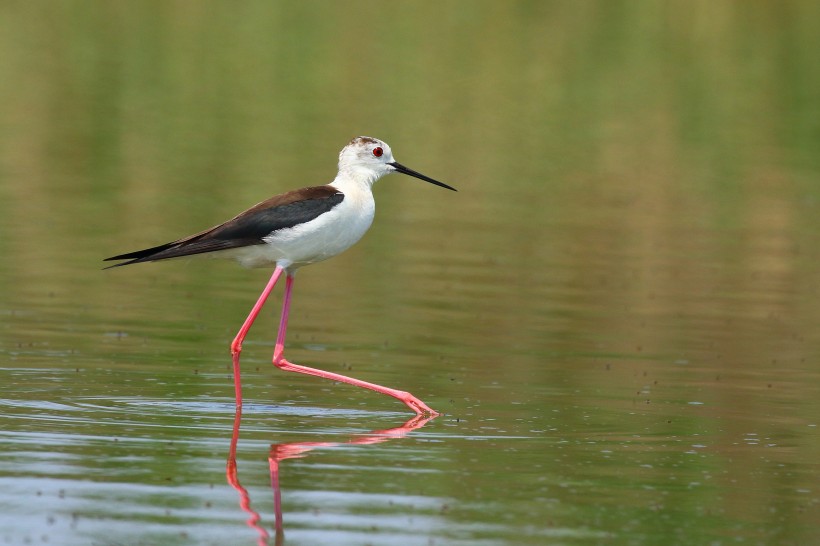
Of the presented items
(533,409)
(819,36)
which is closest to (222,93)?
(819,36)

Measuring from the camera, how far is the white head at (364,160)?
10.9 metres

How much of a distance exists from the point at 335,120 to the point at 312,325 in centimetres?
1445

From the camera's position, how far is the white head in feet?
35.8

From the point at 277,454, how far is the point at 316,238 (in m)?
2.05

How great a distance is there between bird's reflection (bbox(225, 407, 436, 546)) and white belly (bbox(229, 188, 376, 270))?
3.48 ft

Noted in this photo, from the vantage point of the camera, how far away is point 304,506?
7527mm

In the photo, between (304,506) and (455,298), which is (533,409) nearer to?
(304,506)

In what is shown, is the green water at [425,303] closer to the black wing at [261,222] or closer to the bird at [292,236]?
the bird at [292,236]

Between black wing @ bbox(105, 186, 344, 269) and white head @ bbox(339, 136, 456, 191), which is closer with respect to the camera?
black wing @ bbox(105, 186, 344, 269)

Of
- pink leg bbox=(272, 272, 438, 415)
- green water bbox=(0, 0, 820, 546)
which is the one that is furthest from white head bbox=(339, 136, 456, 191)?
green water bbox=(0, 0, 820, 546)

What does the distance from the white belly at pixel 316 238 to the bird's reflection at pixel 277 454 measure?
106 cm

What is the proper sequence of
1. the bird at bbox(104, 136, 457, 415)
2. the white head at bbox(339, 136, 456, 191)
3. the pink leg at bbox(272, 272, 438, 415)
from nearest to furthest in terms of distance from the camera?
the pink leg at bbox(272, 272, 438, 415), the bird at bbox(104, 136, 457, 415), the white head at bbox(339, 136, 456, 191)

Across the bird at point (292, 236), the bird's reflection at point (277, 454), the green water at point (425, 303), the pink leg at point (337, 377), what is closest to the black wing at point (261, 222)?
the bird at point (292, 236)

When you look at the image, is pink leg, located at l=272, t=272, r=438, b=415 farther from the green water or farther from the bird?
the green water
